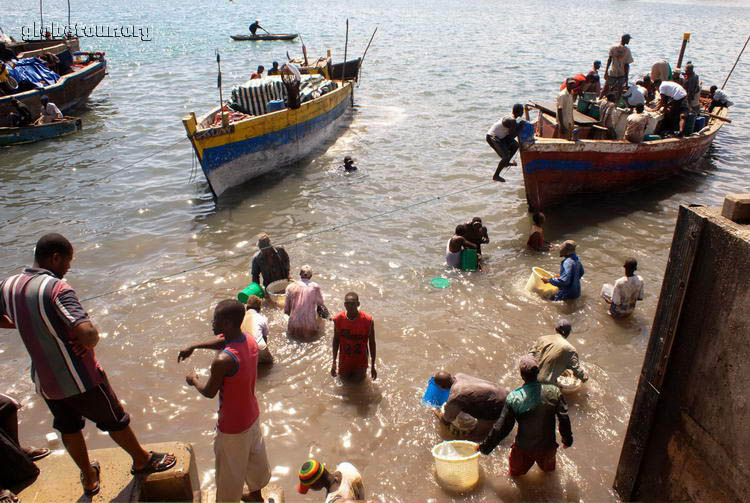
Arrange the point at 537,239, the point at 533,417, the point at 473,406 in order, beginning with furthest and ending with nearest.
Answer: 1. the point at 537,239
2. the point at 473,406
3. the point at 533,417

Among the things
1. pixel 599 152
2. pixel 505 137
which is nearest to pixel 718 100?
pixel 599 152

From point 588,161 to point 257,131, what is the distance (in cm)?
761

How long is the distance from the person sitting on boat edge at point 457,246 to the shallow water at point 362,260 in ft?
0.67

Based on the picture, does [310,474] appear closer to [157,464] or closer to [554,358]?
[157,464]

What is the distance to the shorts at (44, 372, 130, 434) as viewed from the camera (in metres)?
3.49

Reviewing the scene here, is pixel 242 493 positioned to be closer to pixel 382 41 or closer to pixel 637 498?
pixel 637 498

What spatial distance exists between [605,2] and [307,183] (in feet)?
322

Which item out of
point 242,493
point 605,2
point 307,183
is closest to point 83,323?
point 242,493

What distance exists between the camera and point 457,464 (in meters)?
4.73

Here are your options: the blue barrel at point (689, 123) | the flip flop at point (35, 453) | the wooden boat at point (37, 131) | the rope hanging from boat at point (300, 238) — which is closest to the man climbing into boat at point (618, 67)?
the blue barrel at point (689, 123)

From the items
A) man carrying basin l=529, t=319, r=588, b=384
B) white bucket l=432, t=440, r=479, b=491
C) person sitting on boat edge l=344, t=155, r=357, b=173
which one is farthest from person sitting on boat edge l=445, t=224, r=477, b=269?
person sitting on boat edge l=344, t=155, r=357, b=173

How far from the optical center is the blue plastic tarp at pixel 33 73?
1766 cm

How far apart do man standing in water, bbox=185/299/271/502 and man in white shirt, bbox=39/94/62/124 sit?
17060mm

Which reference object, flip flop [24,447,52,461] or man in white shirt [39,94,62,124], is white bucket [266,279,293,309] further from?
man in white shirt [39,94,62,124]
